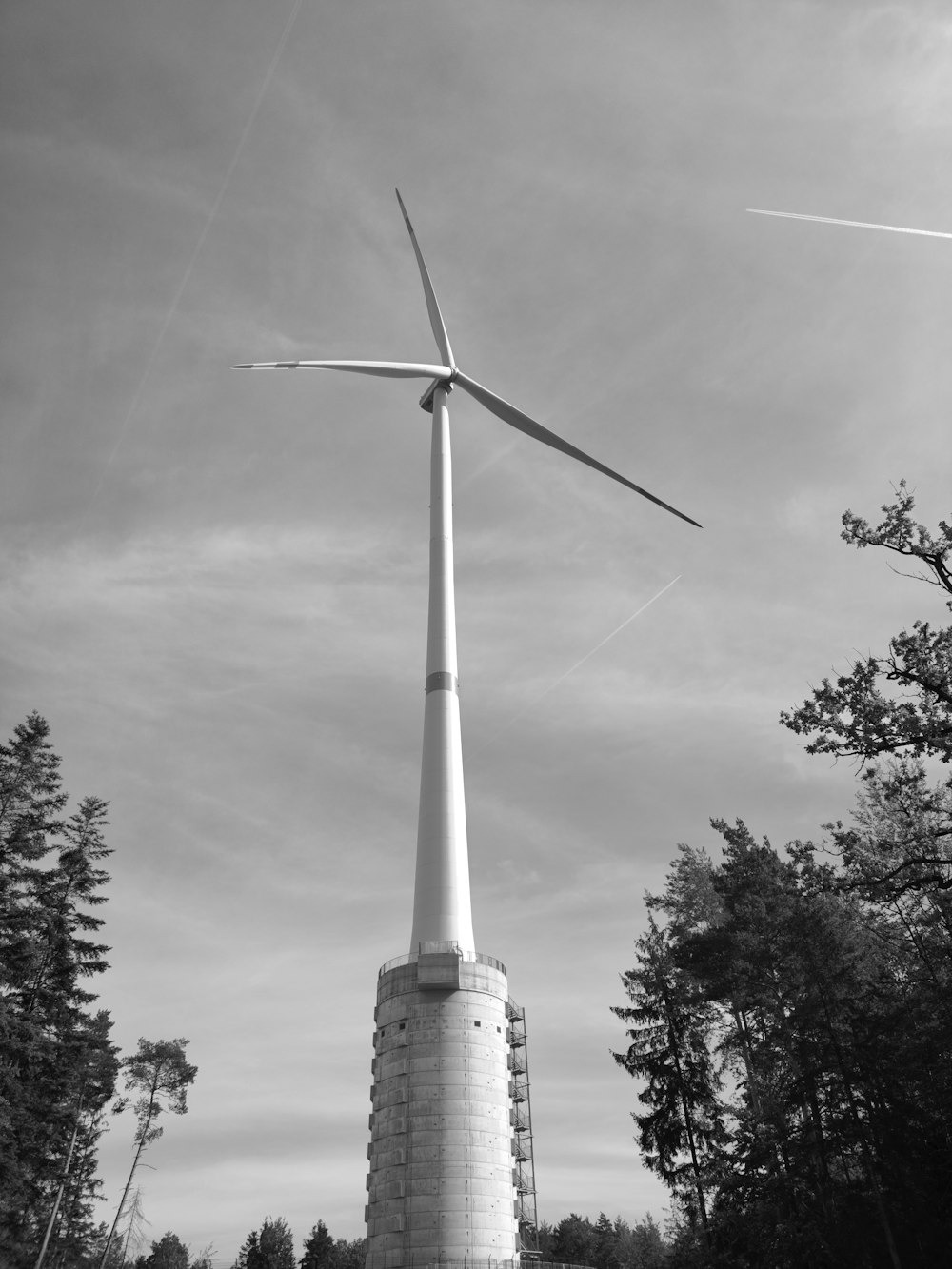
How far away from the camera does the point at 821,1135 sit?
36406 mm

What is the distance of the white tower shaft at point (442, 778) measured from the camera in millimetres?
42750

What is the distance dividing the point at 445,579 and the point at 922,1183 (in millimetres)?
35813

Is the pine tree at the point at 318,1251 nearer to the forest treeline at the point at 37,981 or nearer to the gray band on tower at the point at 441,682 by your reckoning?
the forest treeline at the point at 37,981

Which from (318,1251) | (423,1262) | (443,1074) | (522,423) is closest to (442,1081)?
(443,1074)

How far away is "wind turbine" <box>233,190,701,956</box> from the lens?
43.0 meters

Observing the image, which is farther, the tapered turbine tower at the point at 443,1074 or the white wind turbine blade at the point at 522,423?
the white wind turbine blade at the point at 522,423

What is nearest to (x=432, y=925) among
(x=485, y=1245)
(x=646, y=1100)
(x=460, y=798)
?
(x=460, y=798)

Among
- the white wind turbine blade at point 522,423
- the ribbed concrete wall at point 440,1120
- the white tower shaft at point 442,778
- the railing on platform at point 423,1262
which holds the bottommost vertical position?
the railing on platform at point 423,1262

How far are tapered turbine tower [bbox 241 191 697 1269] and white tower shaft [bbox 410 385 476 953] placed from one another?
0.07m

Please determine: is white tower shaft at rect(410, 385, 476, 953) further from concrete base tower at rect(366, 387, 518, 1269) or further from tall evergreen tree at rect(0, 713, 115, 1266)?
tall evergreen tree at rect(0, 713, 115, 1266)

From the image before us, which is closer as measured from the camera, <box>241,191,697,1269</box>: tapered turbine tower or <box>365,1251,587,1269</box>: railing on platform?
<box>365,1251,587,1269</box>: railing on platform

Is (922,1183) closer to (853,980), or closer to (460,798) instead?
(853,980)

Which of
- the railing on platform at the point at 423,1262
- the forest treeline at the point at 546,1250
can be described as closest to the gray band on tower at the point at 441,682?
the railing on platform at the point at 423,1262

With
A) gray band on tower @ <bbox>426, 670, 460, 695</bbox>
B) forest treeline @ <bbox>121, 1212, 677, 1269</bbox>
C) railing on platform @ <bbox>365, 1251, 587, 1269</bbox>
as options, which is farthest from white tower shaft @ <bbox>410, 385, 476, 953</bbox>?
forest treeline @ <bbox>121, 1212, 677, 1269</bbox>
